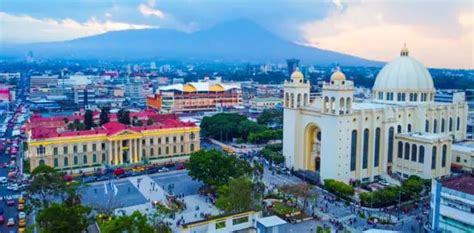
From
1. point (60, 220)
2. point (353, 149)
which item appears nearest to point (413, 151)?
point (353, 149)

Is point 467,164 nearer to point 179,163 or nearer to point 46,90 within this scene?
point 179,163

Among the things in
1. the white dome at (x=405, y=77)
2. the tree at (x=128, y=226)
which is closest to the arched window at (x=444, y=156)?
the white dome at (x=405, y=77)

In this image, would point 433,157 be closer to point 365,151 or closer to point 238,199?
point 365,151

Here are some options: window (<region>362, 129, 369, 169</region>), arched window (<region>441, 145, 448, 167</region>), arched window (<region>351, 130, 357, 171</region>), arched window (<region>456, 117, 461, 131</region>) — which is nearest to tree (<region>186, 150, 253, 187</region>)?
arched window (<region>351, 130, 357, 171</region>)

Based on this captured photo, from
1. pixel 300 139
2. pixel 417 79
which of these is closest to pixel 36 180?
pixel 300 139

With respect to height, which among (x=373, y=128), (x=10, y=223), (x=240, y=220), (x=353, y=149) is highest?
(x=373, y=128)

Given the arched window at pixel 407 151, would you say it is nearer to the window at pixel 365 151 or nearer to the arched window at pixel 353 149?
the window at pixel 365 151
